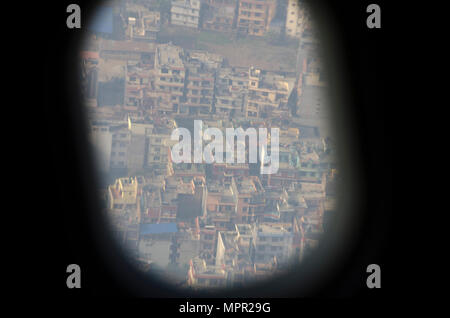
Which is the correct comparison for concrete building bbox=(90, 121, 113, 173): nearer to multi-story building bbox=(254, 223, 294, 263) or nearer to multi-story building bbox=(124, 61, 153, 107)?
multi-story building bbox=(124, 61, 153, 107)

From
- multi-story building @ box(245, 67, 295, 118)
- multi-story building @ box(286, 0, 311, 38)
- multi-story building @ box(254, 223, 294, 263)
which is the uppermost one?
multi-story building @ box(286, 0, 311, 38)

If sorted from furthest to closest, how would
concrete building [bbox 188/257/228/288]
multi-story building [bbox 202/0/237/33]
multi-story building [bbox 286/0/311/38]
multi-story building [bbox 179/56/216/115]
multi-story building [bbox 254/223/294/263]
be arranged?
multi-story building [bbox 179/56/216/115] → multi-story building [bbox 202/0/237/33] → multi-story building [bbox 254/223/294/263] → multi-story building [bbox 286/0/311/38] → concrete building [bbox 188/257/228/288]

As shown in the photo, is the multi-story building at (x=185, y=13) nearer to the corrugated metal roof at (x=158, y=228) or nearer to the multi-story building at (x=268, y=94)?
the multi-story building at (x=268, y=94)

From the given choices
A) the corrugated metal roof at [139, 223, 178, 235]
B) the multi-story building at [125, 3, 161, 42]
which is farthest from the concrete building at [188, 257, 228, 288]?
the multi-story building at [125, 3, 161, 42]

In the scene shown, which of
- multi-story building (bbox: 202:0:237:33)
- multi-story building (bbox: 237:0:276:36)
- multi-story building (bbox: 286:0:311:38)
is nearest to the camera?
multi-story building (bbox: 286:0:311:38)

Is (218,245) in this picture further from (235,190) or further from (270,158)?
(270,158)

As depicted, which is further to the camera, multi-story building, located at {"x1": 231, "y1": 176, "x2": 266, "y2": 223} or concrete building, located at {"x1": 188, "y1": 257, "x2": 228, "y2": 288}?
multi-story building, located at {"x1": 231, "y1": 176, "x2": 266, "y2": 223}
